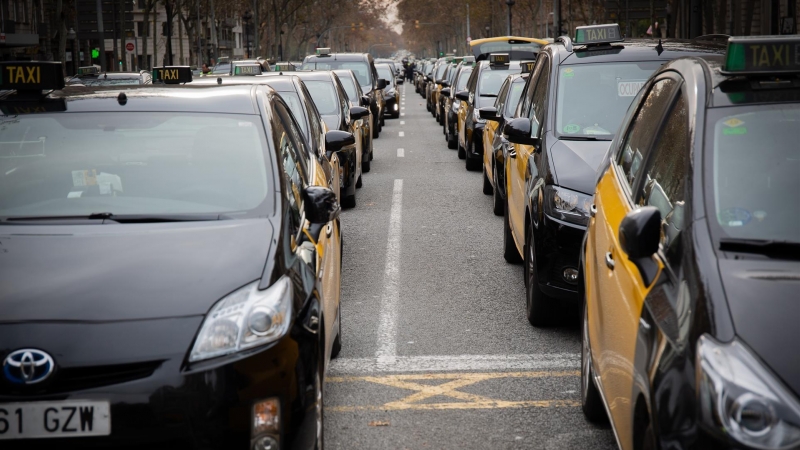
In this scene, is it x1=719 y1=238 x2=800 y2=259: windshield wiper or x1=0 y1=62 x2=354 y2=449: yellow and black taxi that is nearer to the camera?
x1=719 y1=238 x2=800 y2=259: windshield wiper

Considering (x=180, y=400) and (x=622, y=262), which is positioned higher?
(x=622, y=262)

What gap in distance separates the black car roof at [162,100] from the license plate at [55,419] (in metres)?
2.06

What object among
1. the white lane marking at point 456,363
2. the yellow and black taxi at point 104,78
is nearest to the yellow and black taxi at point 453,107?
the yellow and black taxi at point 104,78

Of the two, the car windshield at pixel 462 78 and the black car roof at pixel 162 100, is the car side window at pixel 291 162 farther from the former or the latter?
the car windshield at pixel 462 78

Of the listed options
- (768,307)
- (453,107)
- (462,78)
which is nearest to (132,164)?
(768,307)

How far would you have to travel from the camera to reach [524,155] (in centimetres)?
852

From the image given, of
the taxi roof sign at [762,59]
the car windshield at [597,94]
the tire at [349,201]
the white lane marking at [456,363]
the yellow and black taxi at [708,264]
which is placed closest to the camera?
the yellow and black taxi at [708,264]

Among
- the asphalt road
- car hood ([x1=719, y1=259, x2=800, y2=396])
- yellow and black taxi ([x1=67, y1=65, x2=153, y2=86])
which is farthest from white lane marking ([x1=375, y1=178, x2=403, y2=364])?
yellow and black taxi ([x1=67, y1=65, x2=153, y2=86])

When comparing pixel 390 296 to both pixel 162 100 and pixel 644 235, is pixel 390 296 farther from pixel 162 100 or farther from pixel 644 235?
pixel 644 235

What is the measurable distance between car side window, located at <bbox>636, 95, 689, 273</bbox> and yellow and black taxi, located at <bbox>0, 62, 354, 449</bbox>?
4.27ft

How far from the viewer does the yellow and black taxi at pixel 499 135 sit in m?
11.2

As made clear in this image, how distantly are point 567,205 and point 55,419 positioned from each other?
395 centimetres

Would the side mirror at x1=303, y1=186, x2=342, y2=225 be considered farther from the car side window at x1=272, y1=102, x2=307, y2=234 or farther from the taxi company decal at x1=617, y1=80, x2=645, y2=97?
the taxi company decal at x1=617, y1=80, x2=645, y2=97

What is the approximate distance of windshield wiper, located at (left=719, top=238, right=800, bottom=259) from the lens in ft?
11.1
